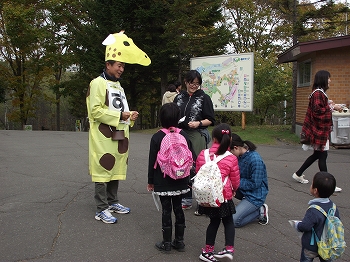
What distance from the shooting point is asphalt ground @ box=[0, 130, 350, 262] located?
130 inches

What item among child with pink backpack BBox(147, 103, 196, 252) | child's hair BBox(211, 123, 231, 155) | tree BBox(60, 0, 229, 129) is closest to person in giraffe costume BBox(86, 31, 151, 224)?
child with pink backpack BBox(147, 103, 196, 252)

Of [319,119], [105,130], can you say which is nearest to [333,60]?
[319,119]

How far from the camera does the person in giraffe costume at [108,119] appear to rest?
153 inches

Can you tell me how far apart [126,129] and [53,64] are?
845 inches

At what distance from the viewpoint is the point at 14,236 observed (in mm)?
3605

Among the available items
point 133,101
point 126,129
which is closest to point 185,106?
point 126,129

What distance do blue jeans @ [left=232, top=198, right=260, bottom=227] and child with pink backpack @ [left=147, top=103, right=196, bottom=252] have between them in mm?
902

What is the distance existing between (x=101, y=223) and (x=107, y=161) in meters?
0.74

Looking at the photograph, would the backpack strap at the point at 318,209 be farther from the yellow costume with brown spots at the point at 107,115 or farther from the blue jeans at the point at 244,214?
the yellow costume with brown spots at the point at 107,115

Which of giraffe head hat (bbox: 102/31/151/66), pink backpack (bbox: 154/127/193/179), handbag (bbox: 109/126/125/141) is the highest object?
giraffe head hat (bbox: 102/31/151/66)

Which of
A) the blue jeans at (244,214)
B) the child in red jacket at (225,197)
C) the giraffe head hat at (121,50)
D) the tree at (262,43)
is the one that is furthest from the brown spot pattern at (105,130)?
the tree at (262,43)

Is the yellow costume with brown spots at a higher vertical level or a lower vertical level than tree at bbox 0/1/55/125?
lower

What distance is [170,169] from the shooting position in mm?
3133

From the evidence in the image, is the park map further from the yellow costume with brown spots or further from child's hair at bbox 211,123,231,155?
child's hair at bbox 211,123,231,155
